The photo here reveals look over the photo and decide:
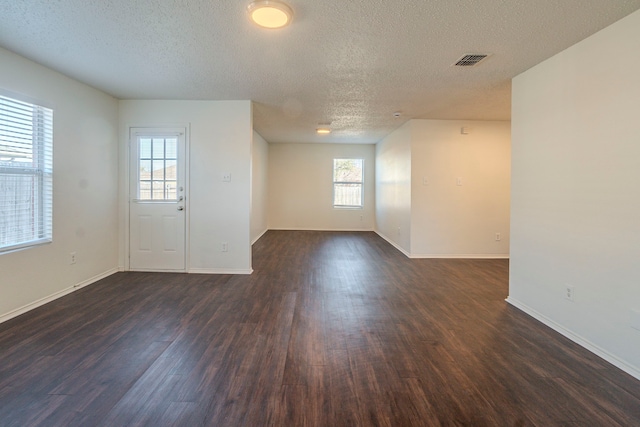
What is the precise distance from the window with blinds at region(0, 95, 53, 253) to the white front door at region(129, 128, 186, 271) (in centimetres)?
119

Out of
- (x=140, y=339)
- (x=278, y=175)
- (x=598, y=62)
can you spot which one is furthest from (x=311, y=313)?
(x=278, y=175)

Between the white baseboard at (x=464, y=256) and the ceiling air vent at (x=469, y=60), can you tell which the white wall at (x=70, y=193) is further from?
the white baseboard at (x=464, y=256)

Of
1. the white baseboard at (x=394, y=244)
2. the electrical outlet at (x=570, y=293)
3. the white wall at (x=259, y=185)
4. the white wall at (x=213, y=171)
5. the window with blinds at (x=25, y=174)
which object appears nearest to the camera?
the electrical outlet at (x=570, y=293)

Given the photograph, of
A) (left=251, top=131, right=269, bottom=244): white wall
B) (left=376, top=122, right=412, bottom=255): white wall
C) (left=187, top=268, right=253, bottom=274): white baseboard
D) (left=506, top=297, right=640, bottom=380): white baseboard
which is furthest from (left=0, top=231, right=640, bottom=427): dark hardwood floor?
(left=251, top=131, right=269, bottom=244): white wall

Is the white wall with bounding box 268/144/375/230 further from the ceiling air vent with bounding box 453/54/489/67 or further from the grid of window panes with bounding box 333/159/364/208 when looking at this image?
the ceiling air vent with bounding box 453/54/489/67

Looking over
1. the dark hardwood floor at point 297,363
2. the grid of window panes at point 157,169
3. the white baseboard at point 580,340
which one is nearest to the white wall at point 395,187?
the dark hardwood floor at point 297,363

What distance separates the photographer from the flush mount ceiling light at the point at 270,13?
78.3 inches

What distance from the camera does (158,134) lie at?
430 cm

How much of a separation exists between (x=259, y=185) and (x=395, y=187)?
3.18m

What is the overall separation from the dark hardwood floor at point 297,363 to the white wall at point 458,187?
6.00 ft

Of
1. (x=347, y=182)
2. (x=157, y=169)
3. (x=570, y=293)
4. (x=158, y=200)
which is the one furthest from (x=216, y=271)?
(x=347, y=182)

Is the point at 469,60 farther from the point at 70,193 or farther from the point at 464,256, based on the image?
the point at 70,193

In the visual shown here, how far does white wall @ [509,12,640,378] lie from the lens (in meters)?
2.08

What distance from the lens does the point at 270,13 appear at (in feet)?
6.73
